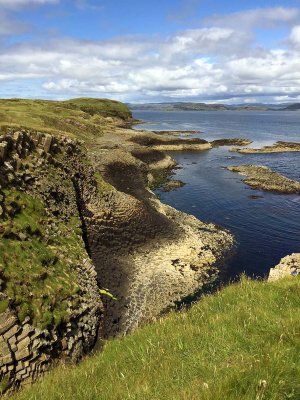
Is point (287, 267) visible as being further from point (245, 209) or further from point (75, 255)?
point (245, 209)

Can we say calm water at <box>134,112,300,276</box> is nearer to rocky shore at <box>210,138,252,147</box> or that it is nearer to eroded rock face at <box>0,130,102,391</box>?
eroded rock face at <box>0,130,102,391</box>

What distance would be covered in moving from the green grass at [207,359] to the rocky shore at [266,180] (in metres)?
61.0

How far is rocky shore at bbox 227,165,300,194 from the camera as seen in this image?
6924 centimetres

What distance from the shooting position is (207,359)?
7902mm

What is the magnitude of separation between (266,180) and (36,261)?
61.6 m

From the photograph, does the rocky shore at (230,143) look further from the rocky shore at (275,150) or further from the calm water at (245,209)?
the calm water at (245,209)

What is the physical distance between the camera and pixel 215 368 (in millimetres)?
6801

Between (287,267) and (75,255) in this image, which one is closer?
(287,267)

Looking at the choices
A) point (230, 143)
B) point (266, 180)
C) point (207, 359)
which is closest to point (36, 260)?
point (207, 359)

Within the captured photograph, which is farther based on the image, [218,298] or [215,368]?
[218,298]

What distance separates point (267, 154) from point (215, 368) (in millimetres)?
115540

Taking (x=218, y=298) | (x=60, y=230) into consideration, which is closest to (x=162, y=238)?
(x=60, y=230)

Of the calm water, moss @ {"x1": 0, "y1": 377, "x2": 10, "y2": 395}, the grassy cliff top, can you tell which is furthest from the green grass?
the grassy cliff top

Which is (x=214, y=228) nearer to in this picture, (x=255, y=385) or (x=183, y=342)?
(x=183, y=342)
